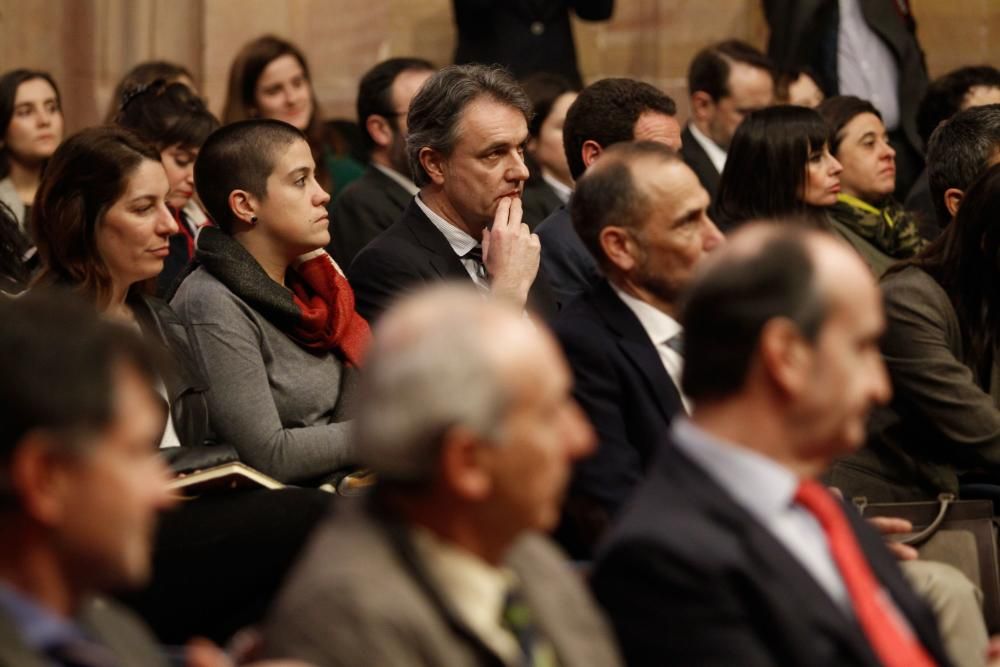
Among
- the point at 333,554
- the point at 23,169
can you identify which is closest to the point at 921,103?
the point at 23,169

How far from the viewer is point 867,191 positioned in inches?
282

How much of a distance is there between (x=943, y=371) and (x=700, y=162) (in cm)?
295

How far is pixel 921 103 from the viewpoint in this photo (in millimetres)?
8133

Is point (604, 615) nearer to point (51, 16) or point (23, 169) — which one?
point (23, 169)

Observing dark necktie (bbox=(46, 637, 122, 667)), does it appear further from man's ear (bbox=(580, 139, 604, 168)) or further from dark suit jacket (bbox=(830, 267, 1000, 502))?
man's ear (bbox=(580, 139, 604, 168))

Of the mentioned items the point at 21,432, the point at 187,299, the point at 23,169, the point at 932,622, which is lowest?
the point at 23,169

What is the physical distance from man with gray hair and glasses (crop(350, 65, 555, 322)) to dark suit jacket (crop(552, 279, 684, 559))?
3.10ft

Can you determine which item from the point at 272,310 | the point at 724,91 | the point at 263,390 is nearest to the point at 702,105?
the point at 724,91

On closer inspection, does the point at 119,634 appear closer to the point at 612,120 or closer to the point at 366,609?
the point at 366,609

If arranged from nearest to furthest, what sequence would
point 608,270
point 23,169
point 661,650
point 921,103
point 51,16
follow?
1. point 661,650
2. point 608,270
3. point 23,169
4. point 921,103
5. point 51,16

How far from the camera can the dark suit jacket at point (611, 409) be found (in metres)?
4.02

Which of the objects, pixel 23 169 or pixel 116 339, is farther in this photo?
pixel 23 169

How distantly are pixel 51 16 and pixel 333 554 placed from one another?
6877mm

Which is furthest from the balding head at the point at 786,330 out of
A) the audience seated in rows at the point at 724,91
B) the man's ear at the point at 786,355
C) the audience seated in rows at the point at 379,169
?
the audience seated in rows at the point at 724,91
